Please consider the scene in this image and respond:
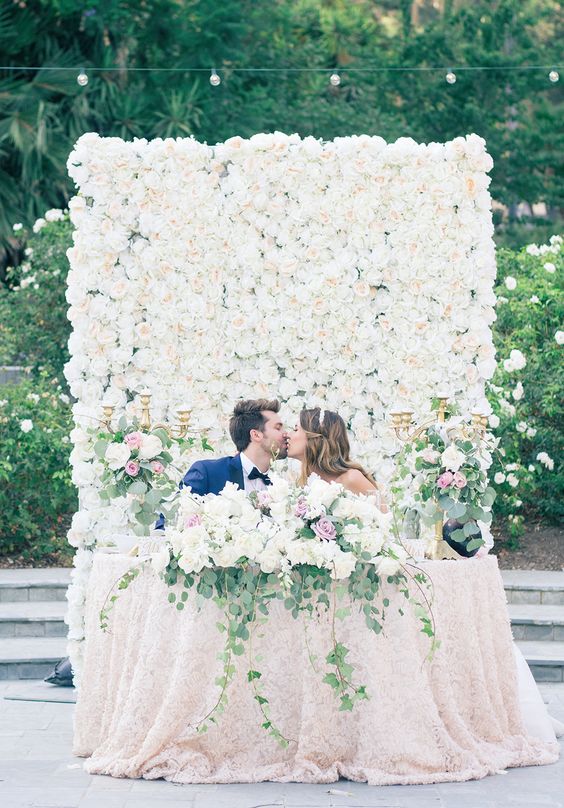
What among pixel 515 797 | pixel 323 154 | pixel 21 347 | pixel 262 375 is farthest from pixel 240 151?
pixel 21 347

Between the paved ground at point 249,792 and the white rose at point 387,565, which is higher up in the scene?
the white rose at point 387,565

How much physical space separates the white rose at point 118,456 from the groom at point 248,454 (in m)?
0.68

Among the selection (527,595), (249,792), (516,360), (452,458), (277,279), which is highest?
(277,279)

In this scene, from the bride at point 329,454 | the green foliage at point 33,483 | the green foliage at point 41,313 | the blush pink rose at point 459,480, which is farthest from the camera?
the green foliage at point 41,313

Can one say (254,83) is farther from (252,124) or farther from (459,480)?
(459,480)

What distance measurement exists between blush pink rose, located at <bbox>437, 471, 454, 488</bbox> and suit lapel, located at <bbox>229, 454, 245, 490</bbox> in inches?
43.6

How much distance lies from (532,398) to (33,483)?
3.84m

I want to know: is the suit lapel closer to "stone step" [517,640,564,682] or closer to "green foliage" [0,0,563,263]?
"stone step" [517,640,564,682]

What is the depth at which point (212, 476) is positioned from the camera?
634cm

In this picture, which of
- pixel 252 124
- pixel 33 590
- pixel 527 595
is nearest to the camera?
pixel 527 595

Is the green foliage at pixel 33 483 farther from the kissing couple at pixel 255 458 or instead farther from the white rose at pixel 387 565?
the white rose at pixel 387 565

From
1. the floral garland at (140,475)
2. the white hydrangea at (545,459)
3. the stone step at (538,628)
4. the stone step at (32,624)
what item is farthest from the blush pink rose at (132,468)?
the white hydrangea at (545,459)

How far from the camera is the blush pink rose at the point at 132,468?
565 cm

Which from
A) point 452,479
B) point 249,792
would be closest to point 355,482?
point 452,479
